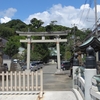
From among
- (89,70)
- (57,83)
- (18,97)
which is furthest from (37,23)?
(89,70)

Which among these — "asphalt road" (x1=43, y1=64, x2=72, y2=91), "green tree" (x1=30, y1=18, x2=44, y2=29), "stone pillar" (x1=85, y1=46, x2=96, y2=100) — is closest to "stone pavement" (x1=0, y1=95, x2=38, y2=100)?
"stone pillar" (x1=85, y1=46, x2=96, y2=100)

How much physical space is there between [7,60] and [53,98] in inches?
1633

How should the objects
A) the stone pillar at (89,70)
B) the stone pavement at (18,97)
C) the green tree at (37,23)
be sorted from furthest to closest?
the green tree at (37,23), the stone pavement at (18,97), the stone pillar at (89,70)

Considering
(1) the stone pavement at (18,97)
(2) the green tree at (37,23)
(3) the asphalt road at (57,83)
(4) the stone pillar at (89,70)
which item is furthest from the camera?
(2) the green tree at (37,23)

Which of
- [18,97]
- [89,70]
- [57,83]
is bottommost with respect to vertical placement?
[57,83]

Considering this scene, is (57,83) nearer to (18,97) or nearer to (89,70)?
(18,97)

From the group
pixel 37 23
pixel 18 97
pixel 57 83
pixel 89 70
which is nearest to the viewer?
pixel 89 70

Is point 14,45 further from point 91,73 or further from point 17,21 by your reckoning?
point 17,21

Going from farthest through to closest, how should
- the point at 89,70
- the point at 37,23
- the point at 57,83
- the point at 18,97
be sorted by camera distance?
the point at 37,23, the point at 57,83, the point at 18,97, the point at 89,70

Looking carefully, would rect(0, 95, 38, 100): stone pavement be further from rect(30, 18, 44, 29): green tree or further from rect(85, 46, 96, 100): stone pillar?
rect(30, 18, 44, 29): green tree

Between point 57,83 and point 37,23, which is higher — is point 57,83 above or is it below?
below

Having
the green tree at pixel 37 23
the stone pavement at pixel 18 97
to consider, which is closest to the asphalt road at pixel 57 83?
the stone pavement at pixel 18 97

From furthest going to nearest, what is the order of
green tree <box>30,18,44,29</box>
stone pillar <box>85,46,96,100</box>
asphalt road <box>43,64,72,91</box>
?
1. green tree <box>30,18,44,29</box>
2. asphalt road <box>43,64,72,91</box>
3. stone pillar <box>85,46,96,100</box>

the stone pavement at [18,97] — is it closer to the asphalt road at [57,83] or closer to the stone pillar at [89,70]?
the stone pillar at [89,70]
